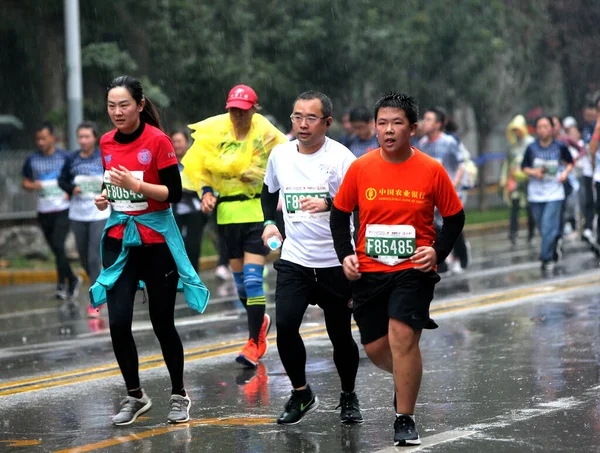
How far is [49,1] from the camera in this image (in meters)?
21.4

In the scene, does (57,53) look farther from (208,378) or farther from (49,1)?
(208,378)

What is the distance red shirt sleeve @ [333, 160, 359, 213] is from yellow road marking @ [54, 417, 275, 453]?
130 centimetres

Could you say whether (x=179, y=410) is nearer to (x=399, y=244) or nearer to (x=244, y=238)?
(x=399, y=244)

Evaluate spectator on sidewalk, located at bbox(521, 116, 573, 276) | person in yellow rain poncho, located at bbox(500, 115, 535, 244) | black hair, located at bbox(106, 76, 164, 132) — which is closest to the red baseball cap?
black hair, located at bbox(106, 76, 164, 132)

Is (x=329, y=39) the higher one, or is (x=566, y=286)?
(x=329, y=39)

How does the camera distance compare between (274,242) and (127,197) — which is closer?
(127,197)

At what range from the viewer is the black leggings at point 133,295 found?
699 cm

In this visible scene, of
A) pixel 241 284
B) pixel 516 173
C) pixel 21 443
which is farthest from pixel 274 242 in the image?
pixel 516 173

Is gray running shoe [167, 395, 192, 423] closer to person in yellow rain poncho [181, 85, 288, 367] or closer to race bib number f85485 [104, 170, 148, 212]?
race bib number f85485 [104, 170, 148, 212]

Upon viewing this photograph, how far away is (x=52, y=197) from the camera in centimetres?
1505

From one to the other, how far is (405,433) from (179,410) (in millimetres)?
1440

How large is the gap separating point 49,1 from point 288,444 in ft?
53.4

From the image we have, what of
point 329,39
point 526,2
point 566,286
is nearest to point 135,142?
point 566,286

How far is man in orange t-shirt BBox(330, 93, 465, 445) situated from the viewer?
20.3 feet
